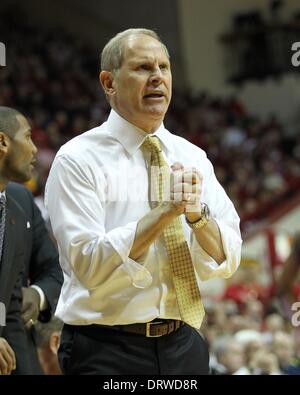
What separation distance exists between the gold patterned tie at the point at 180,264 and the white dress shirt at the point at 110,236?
3 cm

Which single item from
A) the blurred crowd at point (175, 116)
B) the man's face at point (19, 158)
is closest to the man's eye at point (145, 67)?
the man's face at point (19, 158)

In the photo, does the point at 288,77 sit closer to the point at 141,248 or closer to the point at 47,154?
the point at 47,154

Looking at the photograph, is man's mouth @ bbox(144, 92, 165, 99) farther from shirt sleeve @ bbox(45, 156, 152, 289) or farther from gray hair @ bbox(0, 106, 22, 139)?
gray hair @ bbox(0, 106, 22, 139)

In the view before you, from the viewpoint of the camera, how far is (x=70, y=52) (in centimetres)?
1684

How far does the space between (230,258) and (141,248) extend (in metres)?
0.31

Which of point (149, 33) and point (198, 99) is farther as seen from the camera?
point (198, 99)

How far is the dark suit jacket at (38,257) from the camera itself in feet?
11.9

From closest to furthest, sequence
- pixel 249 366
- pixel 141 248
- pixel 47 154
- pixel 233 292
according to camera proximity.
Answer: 1. pixel 141 248
2. pixel 249 366
3. pixel 233 292
4. pixel 47 154

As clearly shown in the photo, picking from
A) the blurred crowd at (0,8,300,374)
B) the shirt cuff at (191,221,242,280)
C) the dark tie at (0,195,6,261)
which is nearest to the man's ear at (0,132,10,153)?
the dark tie at (0,195,6,261)

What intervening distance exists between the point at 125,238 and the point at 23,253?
36.3 inches

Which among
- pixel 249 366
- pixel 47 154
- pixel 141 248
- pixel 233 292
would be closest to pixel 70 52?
pixel 47 154

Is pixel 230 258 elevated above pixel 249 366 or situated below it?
above

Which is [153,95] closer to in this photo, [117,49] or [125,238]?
[117,49]

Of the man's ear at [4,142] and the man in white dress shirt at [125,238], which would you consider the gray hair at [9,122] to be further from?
the man in white dress shirt at [125,238]
